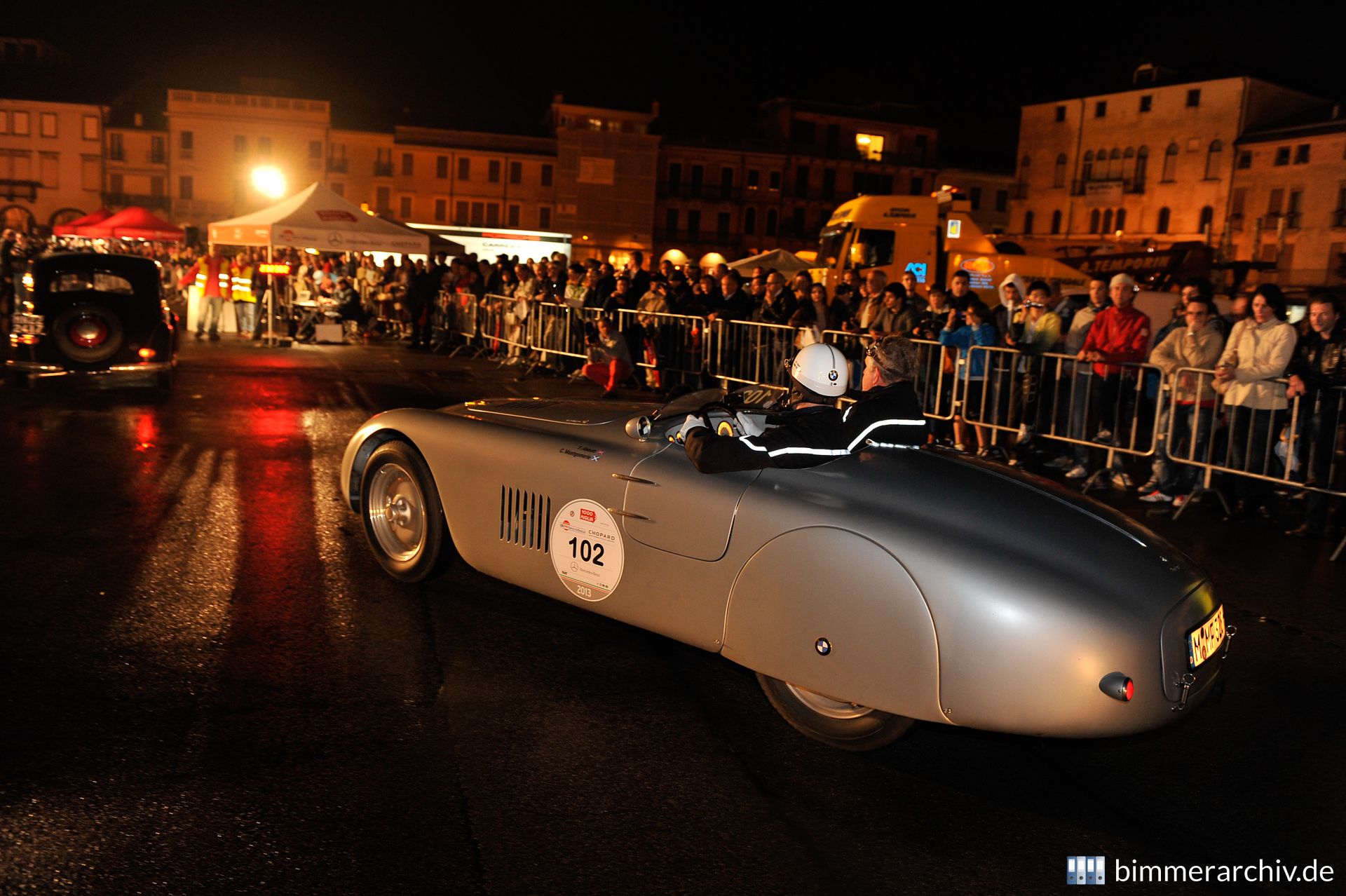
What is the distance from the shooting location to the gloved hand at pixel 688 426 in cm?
440

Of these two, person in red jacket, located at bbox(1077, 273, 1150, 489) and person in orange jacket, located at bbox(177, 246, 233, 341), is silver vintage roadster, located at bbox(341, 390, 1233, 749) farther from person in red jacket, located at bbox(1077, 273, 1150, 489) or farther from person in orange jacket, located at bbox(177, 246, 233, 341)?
person in orange jacket, located at bbox(177, 246, 233, 341)

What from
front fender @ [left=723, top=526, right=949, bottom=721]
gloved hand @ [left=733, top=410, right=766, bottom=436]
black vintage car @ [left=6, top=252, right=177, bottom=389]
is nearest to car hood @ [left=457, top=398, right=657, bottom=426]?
gloved hand @ [left=733, top=410, right=766, bottom=436]

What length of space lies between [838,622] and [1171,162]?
74751 millimetres

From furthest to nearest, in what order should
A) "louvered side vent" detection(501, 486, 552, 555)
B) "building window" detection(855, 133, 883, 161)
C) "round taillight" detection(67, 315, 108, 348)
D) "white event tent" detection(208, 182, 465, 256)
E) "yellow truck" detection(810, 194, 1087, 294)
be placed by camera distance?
"building window" detection(855, 133, 883, 161)
"yellow truck" detection(810, 194, 1087, 294)
"white event tent" detection(208, 182, 465, 256)
"round taillight" detection(67, 315, 108, 348)
"louvered side vent" detection(501, 486, 552, 555)

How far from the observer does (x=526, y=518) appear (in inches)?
197

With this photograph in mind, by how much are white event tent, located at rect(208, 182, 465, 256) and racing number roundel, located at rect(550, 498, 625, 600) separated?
16.4 m

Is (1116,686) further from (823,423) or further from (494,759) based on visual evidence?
(494,759)

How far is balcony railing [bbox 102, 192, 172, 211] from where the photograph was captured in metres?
77.0

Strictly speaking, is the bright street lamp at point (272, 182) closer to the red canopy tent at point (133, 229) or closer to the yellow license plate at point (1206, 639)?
the red canopy tent at point (133, 229)

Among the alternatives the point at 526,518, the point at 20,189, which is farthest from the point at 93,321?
the point at 20,189

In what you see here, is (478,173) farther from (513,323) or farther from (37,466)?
(37,466)

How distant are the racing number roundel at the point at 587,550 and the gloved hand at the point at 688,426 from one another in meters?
0.43

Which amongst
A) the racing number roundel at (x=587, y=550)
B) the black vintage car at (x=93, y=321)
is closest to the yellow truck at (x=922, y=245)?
the black vintage car at (x=93, y=321)

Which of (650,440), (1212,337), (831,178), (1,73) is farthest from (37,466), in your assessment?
(1,73)
